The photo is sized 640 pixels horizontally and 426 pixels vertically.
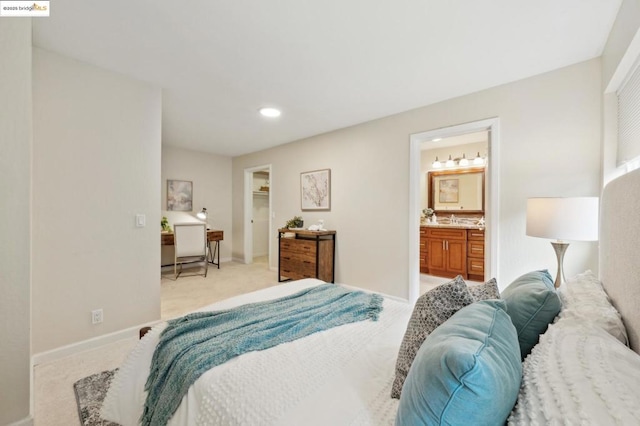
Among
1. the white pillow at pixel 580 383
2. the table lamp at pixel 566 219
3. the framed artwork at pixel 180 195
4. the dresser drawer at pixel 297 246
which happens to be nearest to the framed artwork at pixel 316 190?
the dresser drawer at pixel 297 246

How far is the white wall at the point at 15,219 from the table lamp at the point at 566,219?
3252mm

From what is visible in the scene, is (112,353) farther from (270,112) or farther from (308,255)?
(270,112)

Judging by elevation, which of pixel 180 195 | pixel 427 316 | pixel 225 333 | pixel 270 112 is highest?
pixel 270 112

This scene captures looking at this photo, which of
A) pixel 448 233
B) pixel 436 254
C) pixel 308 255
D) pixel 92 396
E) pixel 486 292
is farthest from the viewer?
pixel 436 254

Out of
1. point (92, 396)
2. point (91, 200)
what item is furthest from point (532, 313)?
point (91, 200)

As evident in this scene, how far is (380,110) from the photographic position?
130 inches

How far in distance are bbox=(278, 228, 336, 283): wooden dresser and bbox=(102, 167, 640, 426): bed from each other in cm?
252

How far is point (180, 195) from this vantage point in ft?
17.5

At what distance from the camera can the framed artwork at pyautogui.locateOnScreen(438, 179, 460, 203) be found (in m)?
5.00

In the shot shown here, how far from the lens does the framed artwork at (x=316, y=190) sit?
4.27 metres

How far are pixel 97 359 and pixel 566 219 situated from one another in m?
3.67

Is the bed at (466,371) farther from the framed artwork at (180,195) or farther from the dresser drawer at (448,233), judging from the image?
the framed artwork at (180,195)

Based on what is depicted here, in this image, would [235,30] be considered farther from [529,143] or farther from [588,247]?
[588,247]

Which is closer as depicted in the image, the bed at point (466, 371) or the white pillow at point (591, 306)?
the bed at point (466, 371)
